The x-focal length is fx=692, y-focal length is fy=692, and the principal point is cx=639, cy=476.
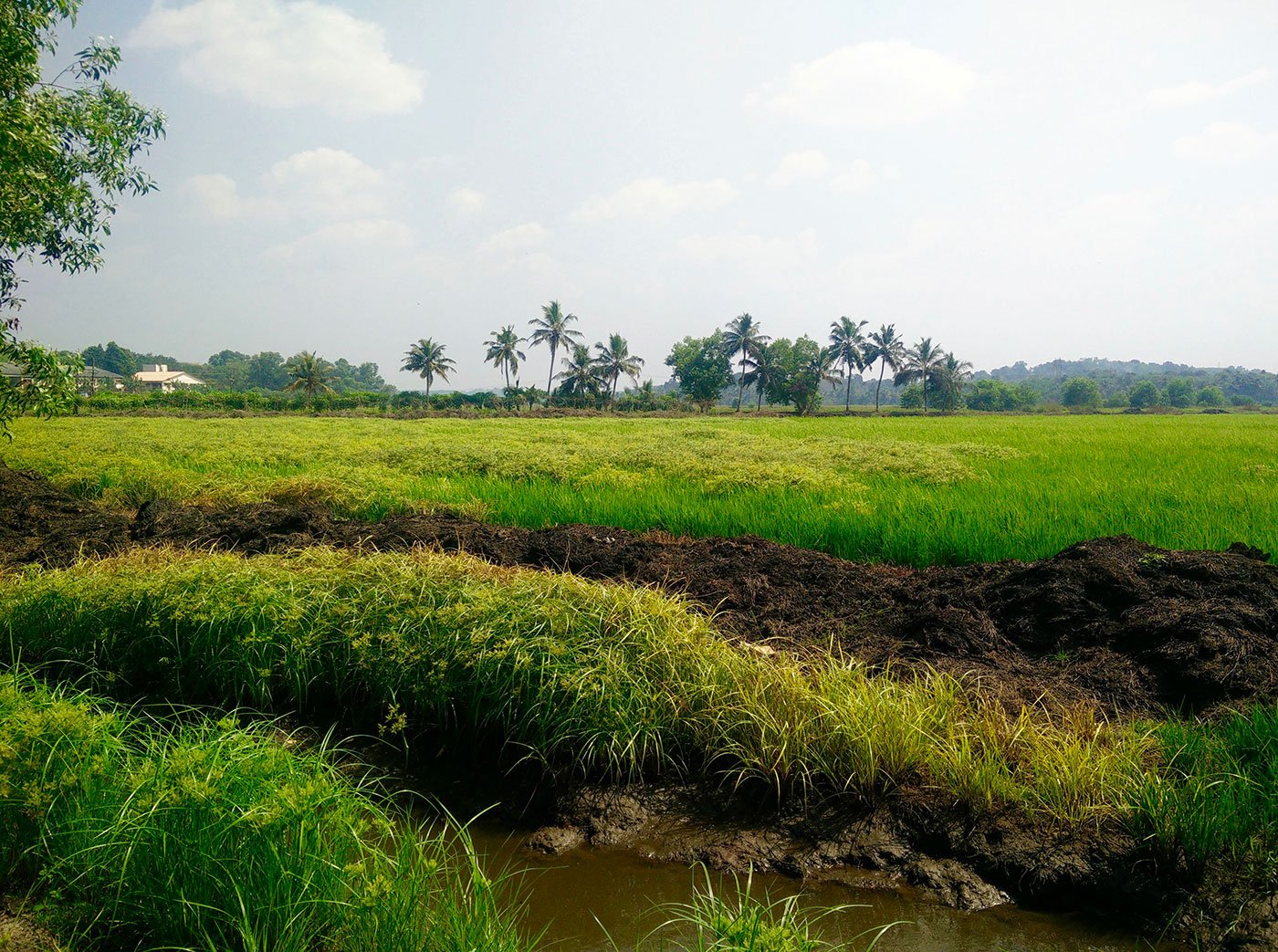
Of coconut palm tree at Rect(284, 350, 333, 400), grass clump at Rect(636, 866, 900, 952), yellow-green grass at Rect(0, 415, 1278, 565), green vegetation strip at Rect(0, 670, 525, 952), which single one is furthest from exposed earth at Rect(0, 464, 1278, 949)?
coconut palm tree at Rect(284, 350, 333, 400)

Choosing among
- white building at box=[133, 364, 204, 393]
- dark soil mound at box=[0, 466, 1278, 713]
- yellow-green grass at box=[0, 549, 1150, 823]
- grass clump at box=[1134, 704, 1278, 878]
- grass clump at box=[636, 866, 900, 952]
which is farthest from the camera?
white building at box=[133, 364, 204, 393]

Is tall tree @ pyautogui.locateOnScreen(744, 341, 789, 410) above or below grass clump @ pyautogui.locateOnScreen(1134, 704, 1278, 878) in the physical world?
above

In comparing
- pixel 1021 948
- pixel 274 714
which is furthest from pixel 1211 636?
pixel 274 714

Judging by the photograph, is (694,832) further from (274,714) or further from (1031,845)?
(274,714)

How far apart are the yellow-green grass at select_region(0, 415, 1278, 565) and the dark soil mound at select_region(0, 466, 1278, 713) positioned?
98 centimetres

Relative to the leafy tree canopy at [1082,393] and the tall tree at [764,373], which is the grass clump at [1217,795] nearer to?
the tall tree at [764,373]

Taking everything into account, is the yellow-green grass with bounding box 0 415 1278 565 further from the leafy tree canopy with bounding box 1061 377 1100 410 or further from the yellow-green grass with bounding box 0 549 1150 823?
the leafy tree canopy with bounding box 1061 377 1100 410

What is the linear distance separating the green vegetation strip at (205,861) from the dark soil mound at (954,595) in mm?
2830

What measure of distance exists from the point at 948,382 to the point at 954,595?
74962 millimetres

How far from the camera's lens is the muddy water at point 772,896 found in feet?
8.12

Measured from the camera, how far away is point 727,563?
20.1ft

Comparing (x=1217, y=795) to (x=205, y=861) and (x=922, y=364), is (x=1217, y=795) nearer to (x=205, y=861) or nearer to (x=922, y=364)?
(x=205, y=861)

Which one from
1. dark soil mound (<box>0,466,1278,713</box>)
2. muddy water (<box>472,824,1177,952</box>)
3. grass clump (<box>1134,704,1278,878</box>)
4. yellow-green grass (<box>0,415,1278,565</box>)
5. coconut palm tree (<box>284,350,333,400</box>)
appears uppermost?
coconut palm tree (<box>284,350,333,400</box>)

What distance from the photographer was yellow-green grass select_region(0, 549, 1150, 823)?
319 centimetres
